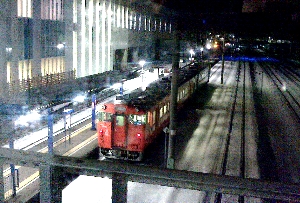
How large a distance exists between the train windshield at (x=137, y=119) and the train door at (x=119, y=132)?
9.9 inches

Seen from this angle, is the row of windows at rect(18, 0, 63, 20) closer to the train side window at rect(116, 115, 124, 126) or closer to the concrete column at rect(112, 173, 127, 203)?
the train side window at rect(116, 115, 124, 126)

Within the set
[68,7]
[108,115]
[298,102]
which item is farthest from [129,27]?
[108,115]

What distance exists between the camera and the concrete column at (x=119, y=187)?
1898 millimetres

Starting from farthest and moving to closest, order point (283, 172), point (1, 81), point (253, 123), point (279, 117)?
point (279, 117) → point (253, 123) → point (1, 81) → point (283, 172)

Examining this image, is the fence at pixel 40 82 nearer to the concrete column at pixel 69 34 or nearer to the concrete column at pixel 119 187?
the concrete column at pixel 69 34

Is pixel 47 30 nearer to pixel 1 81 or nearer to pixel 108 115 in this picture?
pixel 1 81

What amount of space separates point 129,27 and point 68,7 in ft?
37.5

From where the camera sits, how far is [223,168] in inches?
480

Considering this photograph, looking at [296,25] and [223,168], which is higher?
[296,25]

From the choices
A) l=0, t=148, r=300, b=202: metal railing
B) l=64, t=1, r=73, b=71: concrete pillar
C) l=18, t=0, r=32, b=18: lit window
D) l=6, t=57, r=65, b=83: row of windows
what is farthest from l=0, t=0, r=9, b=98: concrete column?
l=0, t=148, r=300, b=202: metal railing

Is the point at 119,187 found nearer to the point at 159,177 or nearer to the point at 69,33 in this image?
the point at 159,177

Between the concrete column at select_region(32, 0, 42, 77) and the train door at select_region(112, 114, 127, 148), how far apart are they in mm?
10422

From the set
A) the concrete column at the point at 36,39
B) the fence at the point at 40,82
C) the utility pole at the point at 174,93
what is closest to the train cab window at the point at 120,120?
the utility pole at the point at 174,93

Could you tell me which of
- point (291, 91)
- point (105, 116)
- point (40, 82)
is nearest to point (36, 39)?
point (40, 82)
